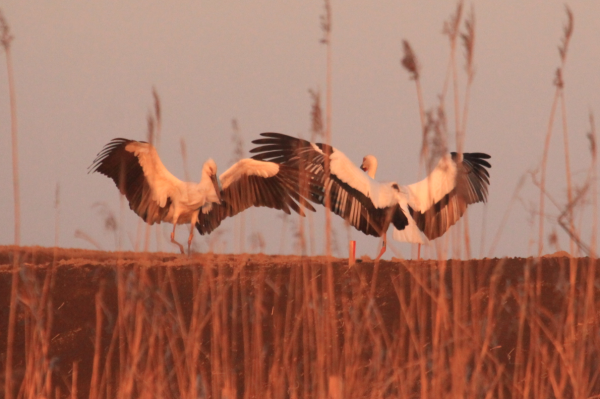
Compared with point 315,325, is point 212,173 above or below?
above

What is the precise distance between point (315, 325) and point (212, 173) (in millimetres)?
5374

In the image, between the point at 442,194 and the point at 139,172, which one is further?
the point at 139,172

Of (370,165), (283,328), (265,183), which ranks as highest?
(370,165)

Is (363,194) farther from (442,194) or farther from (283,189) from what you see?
(283,189)

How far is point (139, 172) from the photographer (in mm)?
7676

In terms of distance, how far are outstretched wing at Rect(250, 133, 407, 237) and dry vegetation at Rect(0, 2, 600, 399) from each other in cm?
48

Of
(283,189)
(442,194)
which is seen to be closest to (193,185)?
(283,189)

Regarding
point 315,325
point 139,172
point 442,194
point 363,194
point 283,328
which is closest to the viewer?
point 315,325

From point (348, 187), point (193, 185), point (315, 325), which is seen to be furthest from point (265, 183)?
point (315, 325)

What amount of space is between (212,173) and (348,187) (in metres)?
2.16

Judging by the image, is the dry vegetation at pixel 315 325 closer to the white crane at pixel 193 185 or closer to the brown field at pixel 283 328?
the brown field at pixel 283 328

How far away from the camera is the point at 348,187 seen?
643cm

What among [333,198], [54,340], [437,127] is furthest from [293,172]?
[437,127]

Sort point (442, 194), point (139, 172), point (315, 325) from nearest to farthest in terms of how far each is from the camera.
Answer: point (315, 325)
point (442, 194)
point (139, 172)
